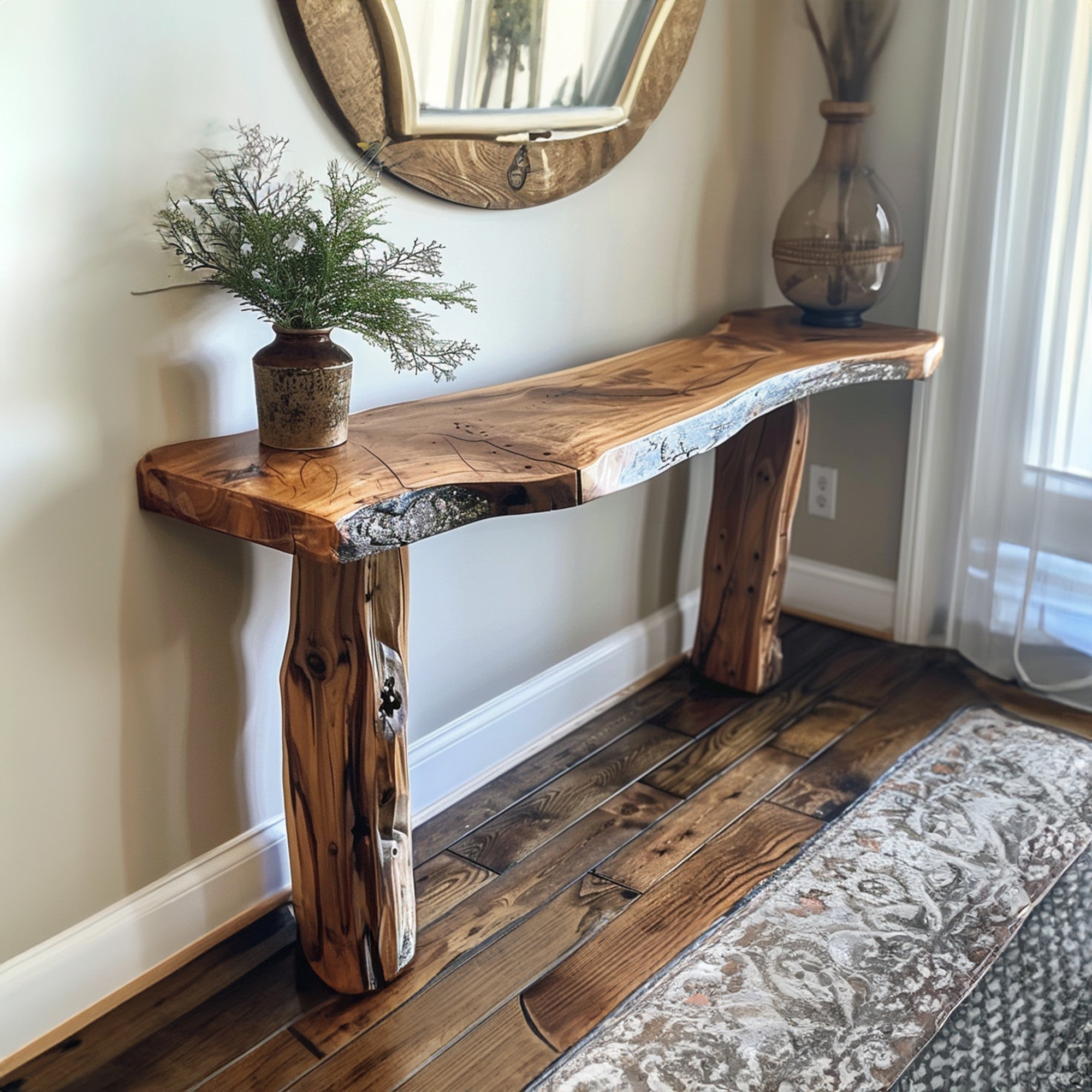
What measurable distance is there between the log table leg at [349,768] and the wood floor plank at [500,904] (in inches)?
1.3

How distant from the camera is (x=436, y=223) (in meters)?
1.82

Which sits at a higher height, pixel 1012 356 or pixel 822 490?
pixel 1012 356

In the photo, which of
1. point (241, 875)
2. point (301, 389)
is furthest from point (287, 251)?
point (241, 875)

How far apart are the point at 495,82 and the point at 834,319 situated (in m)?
0.90

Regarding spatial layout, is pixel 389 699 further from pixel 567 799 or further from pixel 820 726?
pixel 820 726

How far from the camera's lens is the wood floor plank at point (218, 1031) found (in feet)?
4.95

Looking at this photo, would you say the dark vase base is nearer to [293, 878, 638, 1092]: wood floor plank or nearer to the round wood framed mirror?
the round wood framed mirror

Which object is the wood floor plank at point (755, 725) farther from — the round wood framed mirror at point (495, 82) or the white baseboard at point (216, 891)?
the round wood framed mirror at point (495, 82)

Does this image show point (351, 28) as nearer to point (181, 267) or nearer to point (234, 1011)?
point (181, 267)

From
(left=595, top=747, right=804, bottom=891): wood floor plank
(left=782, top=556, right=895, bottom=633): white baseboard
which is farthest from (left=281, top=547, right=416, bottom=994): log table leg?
(left=782, top=556, right=895, bottom=633): white baseboard

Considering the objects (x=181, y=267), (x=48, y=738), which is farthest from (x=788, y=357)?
A: (x=48, y=738)

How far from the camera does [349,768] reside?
1561mm

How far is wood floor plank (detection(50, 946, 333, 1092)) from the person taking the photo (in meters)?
1.51

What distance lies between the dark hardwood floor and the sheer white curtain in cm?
20
